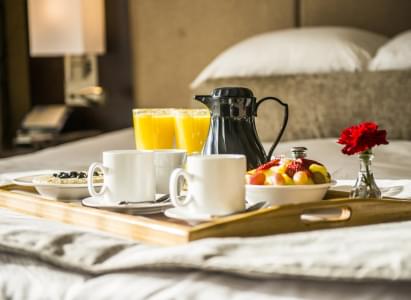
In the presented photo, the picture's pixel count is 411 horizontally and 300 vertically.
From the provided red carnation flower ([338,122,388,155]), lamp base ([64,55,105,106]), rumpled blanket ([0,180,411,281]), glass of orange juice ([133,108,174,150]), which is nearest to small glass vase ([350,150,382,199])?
red carnation flower ([338,122,388,155])

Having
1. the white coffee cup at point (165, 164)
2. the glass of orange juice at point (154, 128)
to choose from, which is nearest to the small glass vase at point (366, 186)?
the white coffee cup at point (165, 164)

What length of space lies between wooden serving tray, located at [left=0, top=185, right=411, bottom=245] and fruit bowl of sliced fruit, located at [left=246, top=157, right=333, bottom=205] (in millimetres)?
25

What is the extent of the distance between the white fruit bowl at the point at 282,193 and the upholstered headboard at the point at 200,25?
1.60 metres

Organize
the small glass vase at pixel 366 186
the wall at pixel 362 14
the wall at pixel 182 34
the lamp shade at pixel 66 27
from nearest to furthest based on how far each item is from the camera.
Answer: the small glass vase at pixel 366 186, the wall at pixel 362 14, the wall at pixel 182 34, the lamp shade at pixel 66 27

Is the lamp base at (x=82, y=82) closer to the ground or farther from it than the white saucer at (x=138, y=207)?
farther from it

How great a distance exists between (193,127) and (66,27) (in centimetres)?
177

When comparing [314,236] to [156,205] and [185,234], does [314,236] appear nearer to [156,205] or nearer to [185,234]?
[185,234]

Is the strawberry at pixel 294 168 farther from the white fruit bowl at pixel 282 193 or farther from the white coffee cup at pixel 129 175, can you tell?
the white coffee cup at pixel 129 175

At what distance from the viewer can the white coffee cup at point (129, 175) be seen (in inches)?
38.6

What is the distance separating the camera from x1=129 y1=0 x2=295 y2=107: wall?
103 inches

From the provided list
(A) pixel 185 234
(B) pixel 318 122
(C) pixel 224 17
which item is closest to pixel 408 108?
(B) pixel 318 122

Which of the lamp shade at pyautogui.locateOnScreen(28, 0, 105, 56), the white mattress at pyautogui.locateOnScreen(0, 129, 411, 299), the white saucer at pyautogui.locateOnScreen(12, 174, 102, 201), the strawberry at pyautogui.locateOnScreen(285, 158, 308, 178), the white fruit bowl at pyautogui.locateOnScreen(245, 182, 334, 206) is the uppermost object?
the lamp shade at pyautogui.locateOnScreen(28, 0, 105, 56)

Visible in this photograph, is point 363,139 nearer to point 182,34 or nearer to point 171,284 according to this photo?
point 171,284

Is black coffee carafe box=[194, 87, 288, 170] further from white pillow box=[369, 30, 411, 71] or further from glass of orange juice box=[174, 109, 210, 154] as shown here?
white pillow box=[369, 30, 411, 71]
